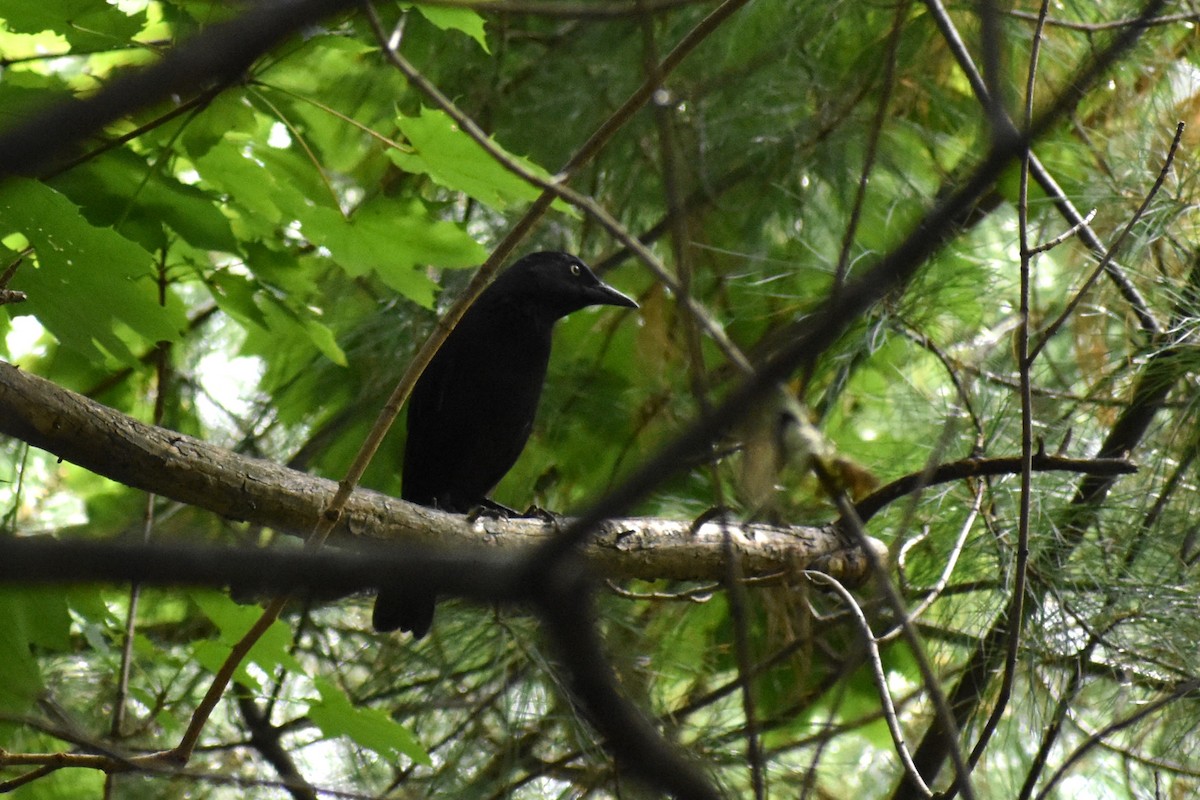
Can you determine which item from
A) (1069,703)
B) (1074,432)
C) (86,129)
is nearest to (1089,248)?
(1074,432)

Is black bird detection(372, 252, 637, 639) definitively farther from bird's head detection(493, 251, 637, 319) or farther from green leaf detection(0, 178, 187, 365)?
green leaf detection(0, 178, 187, 365)

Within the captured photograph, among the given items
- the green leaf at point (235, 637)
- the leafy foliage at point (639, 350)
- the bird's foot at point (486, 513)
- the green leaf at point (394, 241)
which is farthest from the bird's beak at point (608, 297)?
the green leaf at point (235, 637)

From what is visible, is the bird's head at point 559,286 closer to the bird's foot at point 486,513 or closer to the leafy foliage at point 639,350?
the leafy foliage at point 639,350

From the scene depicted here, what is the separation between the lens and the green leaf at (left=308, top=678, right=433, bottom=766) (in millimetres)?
2215

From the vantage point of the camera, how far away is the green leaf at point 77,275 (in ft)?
6.07

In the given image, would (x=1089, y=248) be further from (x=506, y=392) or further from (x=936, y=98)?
(x=506, y=392)

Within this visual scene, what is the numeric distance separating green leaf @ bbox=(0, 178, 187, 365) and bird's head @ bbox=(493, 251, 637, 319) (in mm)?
1767

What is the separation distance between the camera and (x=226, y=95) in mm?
2139

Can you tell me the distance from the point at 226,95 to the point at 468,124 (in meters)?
1.05

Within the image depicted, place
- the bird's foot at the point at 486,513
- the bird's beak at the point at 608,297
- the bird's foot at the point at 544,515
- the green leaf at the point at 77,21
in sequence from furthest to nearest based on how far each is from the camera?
the bird's beak at the point at 608,297
the bird's foot at the point at 544,515
the bird's foot at the point at 486,513
the green leaf at the point at 77,21

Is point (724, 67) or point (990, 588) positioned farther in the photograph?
point (724, 67)

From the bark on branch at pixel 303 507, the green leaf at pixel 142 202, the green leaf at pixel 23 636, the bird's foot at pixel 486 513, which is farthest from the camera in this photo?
the bird's foot at pixel 486 513

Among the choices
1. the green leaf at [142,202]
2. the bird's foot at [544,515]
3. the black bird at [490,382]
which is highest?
the black bird at [490,382]

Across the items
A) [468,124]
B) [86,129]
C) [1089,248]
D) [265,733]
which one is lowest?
[86,129]
